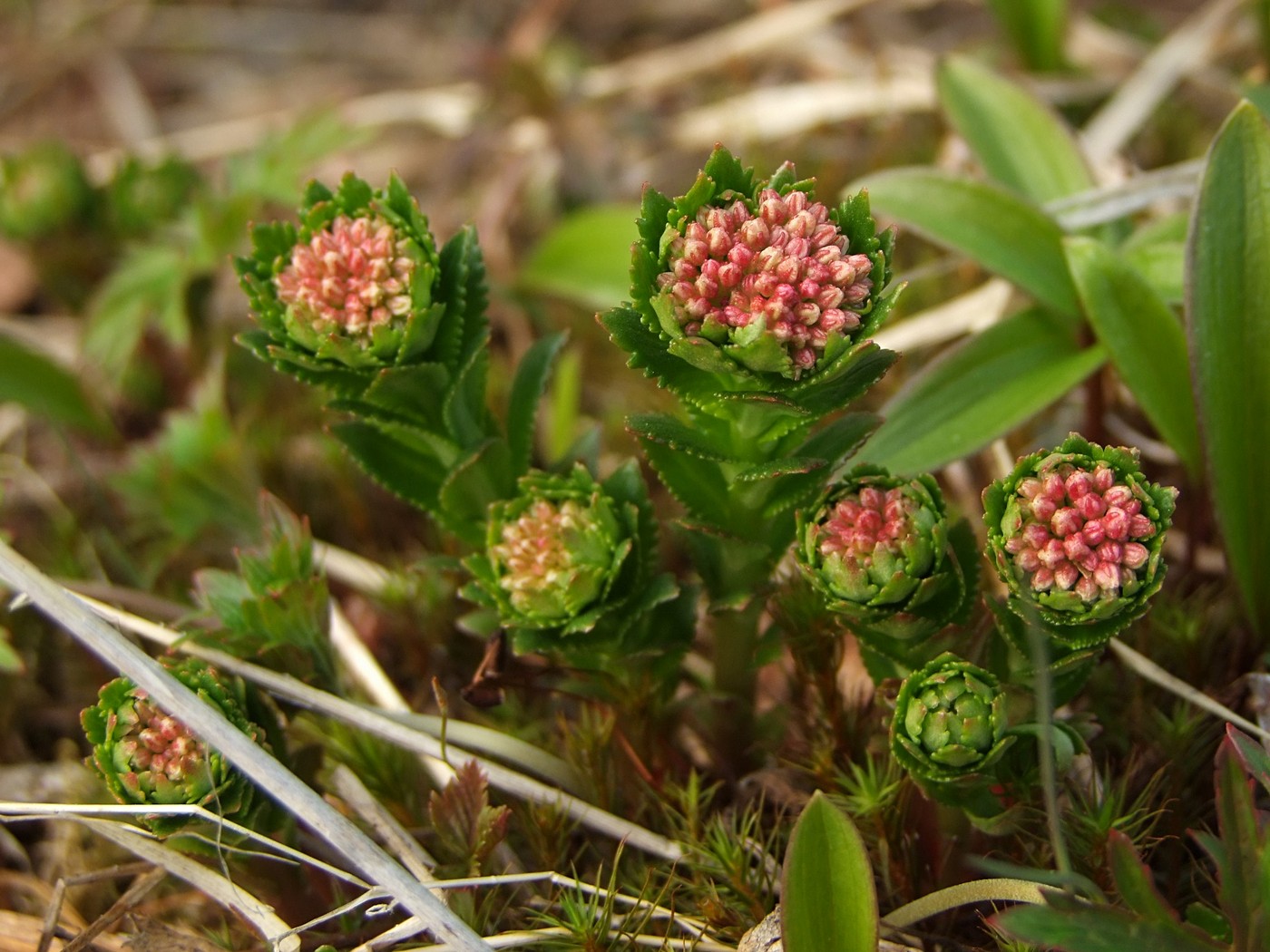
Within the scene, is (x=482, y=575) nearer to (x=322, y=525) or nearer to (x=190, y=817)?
(x=190, y=817)

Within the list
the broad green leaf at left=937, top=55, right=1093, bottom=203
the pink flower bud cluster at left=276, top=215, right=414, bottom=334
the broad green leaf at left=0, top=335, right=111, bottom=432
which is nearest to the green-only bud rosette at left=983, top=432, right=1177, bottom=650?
the pink flower bud cluster at left=276, top=215, right=414, bottom=334

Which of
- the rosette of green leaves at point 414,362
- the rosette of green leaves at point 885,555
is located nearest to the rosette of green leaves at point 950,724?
the rosette of green leaves at point 885,555

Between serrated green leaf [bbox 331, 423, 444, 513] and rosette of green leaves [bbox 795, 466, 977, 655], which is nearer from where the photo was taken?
rosette of green leaves [bbox 795, 466, 977, 655]

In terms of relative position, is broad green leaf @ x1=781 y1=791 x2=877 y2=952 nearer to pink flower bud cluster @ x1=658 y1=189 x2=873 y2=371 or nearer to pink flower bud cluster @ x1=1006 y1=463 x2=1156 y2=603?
pink flower bud cluster @ x1=1006 y1=463 x2=1156 y2=603

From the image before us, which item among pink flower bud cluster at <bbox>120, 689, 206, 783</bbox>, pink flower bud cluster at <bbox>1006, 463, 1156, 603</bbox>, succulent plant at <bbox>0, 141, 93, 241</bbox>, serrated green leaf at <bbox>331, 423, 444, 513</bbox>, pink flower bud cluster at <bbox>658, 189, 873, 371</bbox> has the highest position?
succulent plant at <bbox>0, 141, 93, 241</bbox>

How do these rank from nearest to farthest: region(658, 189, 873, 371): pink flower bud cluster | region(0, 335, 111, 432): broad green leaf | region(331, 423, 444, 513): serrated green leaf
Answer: region(658, 189, 873, 371): pink flower bud cluster
region(331, 423, 444, 513): serrated green leaf
region(0, 335, 111, 432): broad green leaf

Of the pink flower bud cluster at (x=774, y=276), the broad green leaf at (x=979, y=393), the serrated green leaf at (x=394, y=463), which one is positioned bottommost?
the broad green leaf at (x=979, y=393)

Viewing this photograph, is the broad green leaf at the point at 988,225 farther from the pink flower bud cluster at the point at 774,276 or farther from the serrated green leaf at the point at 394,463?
the serrated green leaf at the point at 394,463

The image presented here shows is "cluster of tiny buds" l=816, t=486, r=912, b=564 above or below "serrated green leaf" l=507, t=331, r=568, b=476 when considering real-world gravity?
below
